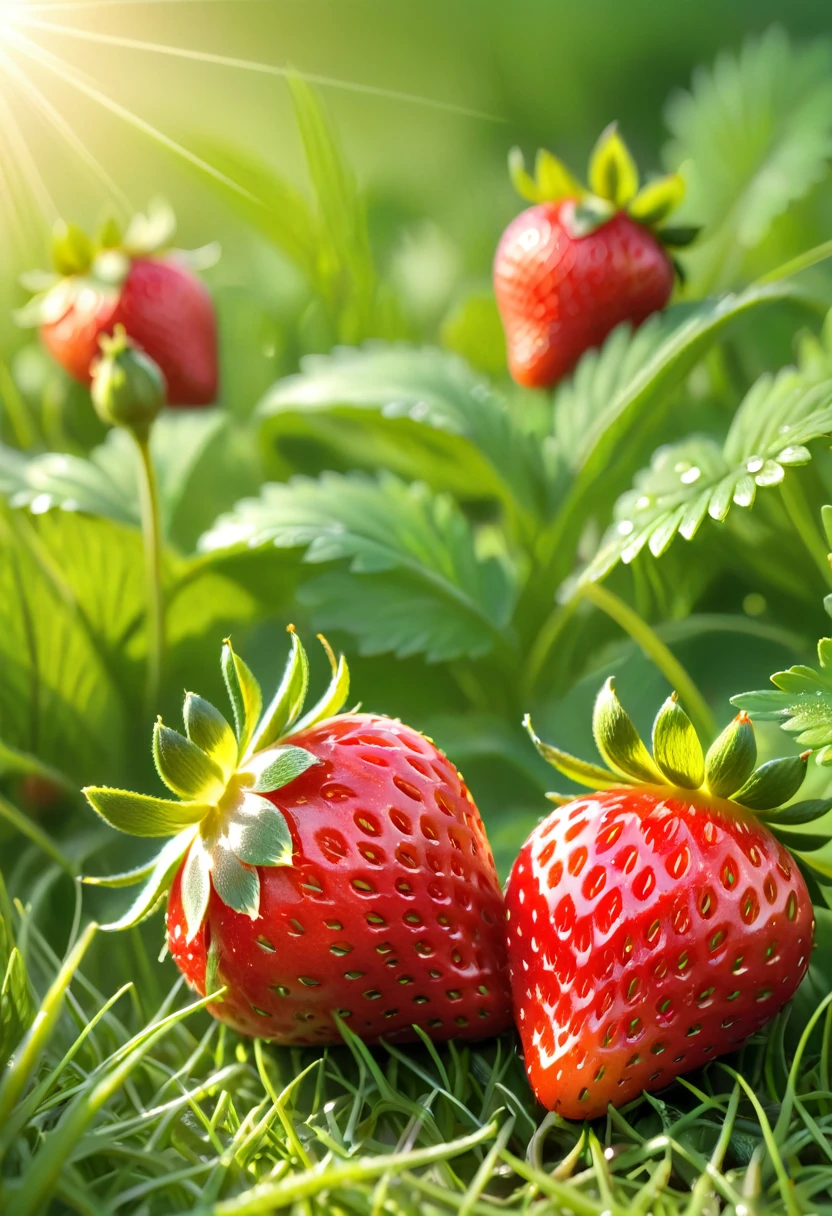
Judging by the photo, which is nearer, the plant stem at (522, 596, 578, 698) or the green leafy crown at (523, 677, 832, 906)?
the green leafy crown at (523, 677, 832, 906)

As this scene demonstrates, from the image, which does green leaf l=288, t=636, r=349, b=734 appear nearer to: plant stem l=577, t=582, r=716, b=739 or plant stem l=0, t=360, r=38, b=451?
plant stem l=577, t=582, r=716, b=739

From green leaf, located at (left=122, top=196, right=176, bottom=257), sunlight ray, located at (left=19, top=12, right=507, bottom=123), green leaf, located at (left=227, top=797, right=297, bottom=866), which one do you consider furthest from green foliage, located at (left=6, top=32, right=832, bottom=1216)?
sunlight ray, located at (left=19, top=12, right=507, bottom=123)

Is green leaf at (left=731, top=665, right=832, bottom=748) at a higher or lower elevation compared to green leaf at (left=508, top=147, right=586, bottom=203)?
lower

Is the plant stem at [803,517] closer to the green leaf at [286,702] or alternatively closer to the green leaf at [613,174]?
the green leaf at [613,174]

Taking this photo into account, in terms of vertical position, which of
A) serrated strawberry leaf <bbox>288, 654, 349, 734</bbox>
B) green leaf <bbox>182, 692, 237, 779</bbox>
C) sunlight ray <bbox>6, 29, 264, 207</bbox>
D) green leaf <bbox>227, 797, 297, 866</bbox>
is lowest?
green leaf <bbox>227, 797, 297, 866</bbox>

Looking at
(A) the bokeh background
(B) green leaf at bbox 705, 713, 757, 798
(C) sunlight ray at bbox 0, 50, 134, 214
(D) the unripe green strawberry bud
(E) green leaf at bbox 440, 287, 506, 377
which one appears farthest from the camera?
(A) the bokeh background

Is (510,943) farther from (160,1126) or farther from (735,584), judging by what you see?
(735,584)

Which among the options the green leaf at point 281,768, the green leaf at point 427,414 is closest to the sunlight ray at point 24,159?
the green leaf at point 427,414

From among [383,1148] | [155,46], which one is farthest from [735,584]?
[155,46]
